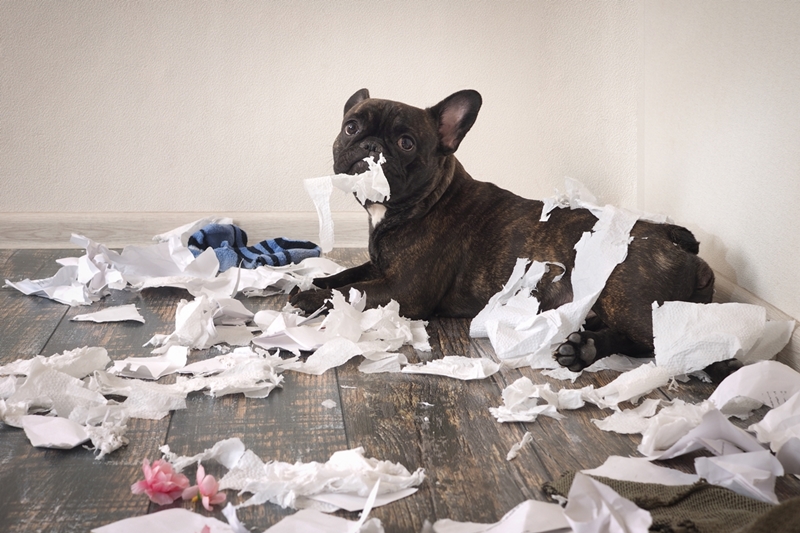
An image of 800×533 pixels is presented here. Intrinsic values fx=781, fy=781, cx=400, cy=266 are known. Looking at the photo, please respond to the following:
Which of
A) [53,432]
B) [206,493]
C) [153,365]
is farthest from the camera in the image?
[153,365]

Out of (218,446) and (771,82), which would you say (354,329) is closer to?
(218,446)

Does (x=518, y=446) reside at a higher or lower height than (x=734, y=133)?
lower

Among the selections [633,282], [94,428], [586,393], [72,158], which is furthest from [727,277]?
[72,158]

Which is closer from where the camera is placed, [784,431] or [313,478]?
[313,478]

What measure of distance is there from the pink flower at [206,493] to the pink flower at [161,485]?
0.8 inches

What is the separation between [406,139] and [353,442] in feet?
3.95

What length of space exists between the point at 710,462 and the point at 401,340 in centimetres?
106

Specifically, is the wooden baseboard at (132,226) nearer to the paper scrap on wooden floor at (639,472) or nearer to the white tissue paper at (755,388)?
the white tissue paper at (755,388)

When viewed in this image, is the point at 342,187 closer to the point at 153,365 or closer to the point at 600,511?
the point at 153,365

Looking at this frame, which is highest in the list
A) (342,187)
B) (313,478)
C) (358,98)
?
(358,98)

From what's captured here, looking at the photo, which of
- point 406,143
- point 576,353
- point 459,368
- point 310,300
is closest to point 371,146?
point 406,143

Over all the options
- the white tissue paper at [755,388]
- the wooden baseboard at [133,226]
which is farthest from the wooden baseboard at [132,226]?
the white tissue paper at [755,388]

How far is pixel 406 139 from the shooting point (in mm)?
2566

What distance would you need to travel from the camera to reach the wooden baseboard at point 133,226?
377cm
